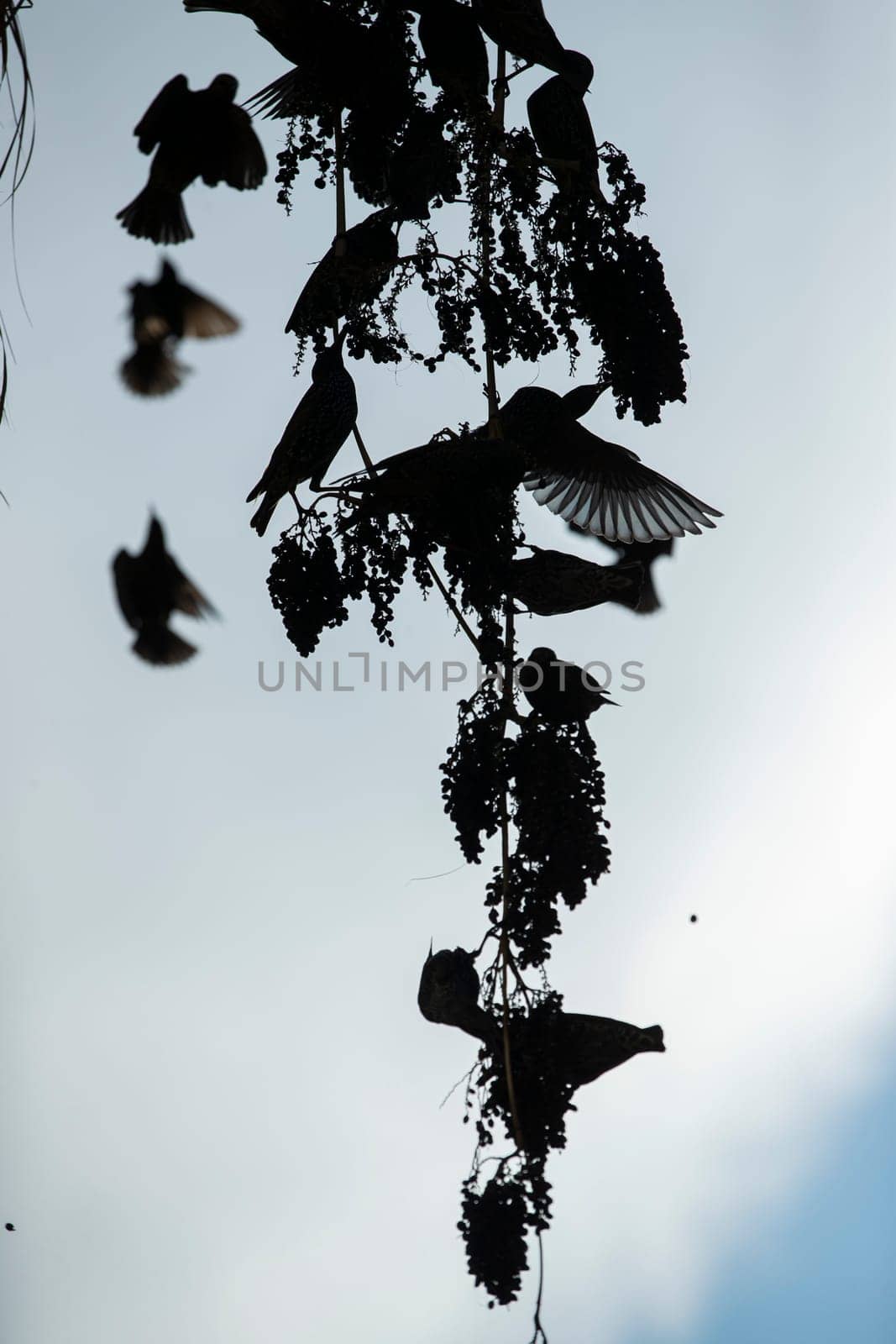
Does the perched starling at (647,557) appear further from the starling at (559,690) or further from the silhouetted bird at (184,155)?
the silhouetted bird at (184,155)

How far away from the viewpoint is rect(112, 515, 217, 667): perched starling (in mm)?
643

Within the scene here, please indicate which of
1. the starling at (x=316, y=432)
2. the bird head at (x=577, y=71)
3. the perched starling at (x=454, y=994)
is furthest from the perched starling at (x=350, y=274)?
the perched starling at (x=454, y=994)

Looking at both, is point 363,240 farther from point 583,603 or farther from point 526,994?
point 526,994

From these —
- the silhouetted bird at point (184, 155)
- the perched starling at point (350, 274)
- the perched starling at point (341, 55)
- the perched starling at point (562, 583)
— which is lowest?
the perched starling at point (562, 583)

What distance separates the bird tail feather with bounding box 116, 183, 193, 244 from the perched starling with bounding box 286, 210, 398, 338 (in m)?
0.13

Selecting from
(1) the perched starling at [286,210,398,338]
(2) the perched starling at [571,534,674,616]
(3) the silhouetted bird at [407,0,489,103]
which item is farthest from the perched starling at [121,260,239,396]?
(2) the perched starling at [571,534,674,616]

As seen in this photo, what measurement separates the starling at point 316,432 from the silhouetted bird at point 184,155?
17 centimetres

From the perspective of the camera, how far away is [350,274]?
811 millimetres

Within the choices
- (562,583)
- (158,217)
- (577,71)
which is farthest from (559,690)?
(577,71)

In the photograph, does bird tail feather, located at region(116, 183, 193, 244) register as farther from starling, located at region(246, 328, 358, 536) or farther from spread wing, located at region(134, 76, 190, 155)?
starling, located at region(246, 328, 358, 536)

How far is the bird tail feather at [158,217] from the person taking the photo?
0.69 m

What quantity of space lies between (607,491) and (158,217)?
39cm

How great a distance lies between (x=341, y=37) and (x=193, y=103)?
0.52ft

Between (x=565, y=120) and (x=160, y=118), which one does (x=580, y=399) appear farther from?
(x=160, y=118)
